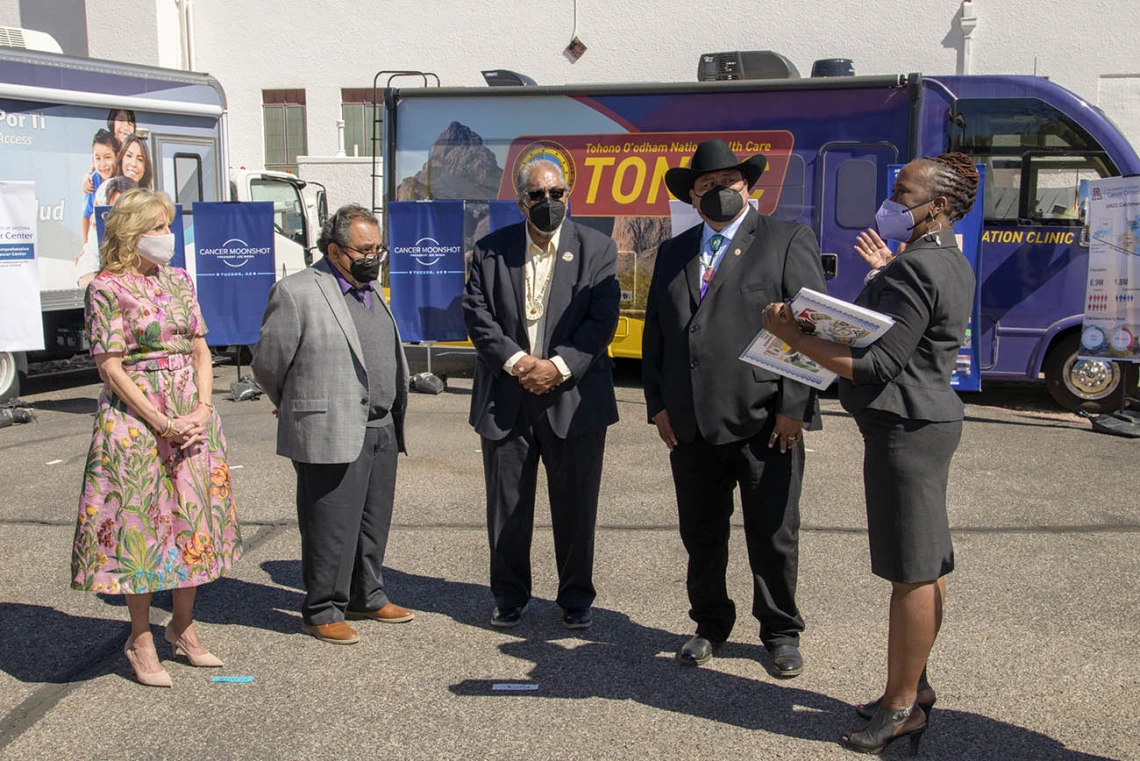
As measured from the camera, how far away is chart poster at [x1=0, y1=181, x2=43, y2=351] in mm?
9336

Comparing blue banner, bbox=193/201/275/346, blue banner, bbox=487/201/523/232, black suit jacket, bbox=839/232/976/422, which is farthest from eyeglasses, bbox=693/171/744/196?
blue banner, bbox=193/201/275/346

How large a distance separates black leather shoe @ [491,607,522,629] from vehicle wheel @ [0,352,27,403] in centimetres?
723

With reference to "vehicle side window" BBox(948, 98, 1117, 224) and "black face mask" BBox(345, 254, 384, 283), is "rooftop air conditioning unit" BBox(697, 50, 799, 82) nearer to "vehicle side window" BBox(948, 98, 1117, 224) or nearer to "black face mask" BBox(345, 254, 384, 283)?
"vehicle side window" BBox(948, 98, 1117, 224)

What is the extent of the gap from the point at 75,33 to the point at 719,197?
1820 cm

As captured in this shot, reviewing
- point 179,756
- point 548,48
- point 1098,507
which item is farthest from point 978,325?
point 548,48

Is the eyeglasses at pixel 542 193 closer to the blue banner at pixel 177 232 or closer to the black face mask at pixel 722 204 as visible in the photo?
the black face mask at pixel 722 204

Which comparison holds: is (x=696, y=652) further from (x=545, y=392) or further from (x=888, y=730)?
(x=545, y=392)

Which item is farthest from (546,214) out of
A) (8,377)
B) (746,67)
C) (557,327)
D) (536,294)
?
(8,377)

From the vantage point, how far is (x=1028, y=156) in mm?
10047

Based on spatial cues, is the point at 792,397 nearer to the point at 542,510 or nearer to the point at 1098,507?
the point at 542,510

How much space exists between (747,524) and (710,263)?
104 cm

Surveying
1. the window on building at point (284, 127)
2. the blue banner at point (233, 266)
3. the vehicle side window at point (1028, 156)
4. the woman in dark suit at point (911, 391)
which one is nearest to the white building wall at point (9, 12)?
the window on building at point (284, 127)

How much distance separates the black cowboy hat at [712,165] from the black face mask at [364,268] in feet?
4.14

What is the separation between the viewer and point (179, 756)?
366 cm
